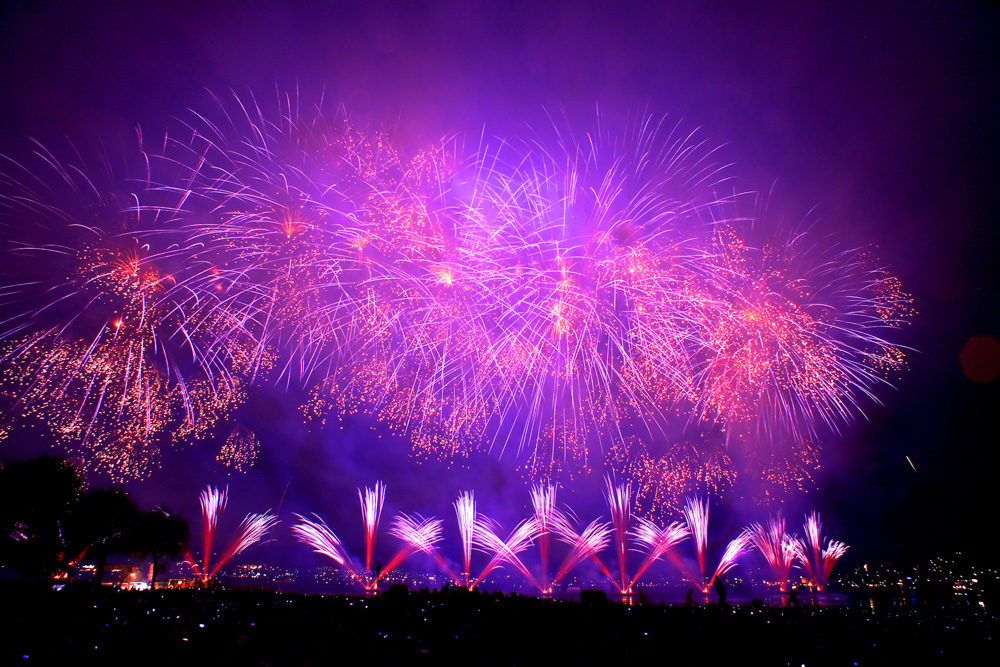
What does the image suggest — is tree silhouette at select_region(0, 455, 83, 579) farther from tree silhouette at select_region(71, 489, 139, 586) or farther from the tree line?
tree silhouette at select_region(71, 489, 139, 586)

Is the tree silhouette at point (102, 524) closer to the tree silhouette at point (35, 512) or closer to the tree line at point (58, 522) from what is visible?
the tree line at point (58, 522)

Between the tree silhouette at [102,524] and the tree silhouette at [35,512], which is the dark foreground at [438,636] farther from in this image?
the tree silhouette at [102,524]

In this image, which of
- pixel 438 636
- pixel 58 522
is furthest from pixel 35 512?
pixel 438 636

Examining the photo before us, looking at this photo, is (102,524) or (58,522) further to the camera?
(102,524)

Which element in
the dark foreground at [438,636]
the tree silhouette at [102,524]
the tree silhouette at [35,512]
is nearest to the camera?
the dark foreground at [438,636]

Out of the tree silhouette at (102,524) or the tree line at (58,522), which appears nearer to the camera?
the tree line at (58,522)

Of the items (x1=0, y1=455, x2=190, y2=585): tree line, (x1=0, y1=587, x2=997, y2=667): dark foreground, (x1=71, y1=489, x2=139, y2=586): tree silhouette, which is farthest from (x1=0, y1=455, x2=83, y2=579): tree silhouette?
(x1=0, y1=587, x2=997, y2=667): dark foreground

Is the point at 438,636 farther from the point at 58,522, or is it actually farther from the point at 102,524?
the point at 102,524

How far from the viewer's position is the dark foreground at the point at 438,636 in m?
8.49

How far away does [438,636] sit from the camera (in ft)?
32.0

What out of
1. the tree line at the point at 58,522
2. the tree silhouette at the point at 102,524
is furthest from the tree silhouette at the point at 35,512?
the tree silhouette at the point at 102,524

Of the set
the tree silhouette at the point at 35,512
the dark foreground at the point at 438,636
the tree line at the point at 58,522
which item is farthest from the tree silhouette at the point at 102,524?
the dark foreground at the point at 438,636

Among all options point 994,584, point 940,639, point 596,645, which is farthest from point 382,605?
point 994,584

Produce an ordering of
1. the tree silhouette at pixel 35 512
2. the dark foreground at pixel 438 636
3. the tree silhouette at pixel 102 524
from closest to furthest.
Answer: the dark foreground at pixel 438 636
the tree silhouette at pixel 35 512
the tree silhouette at pixel 102 524
